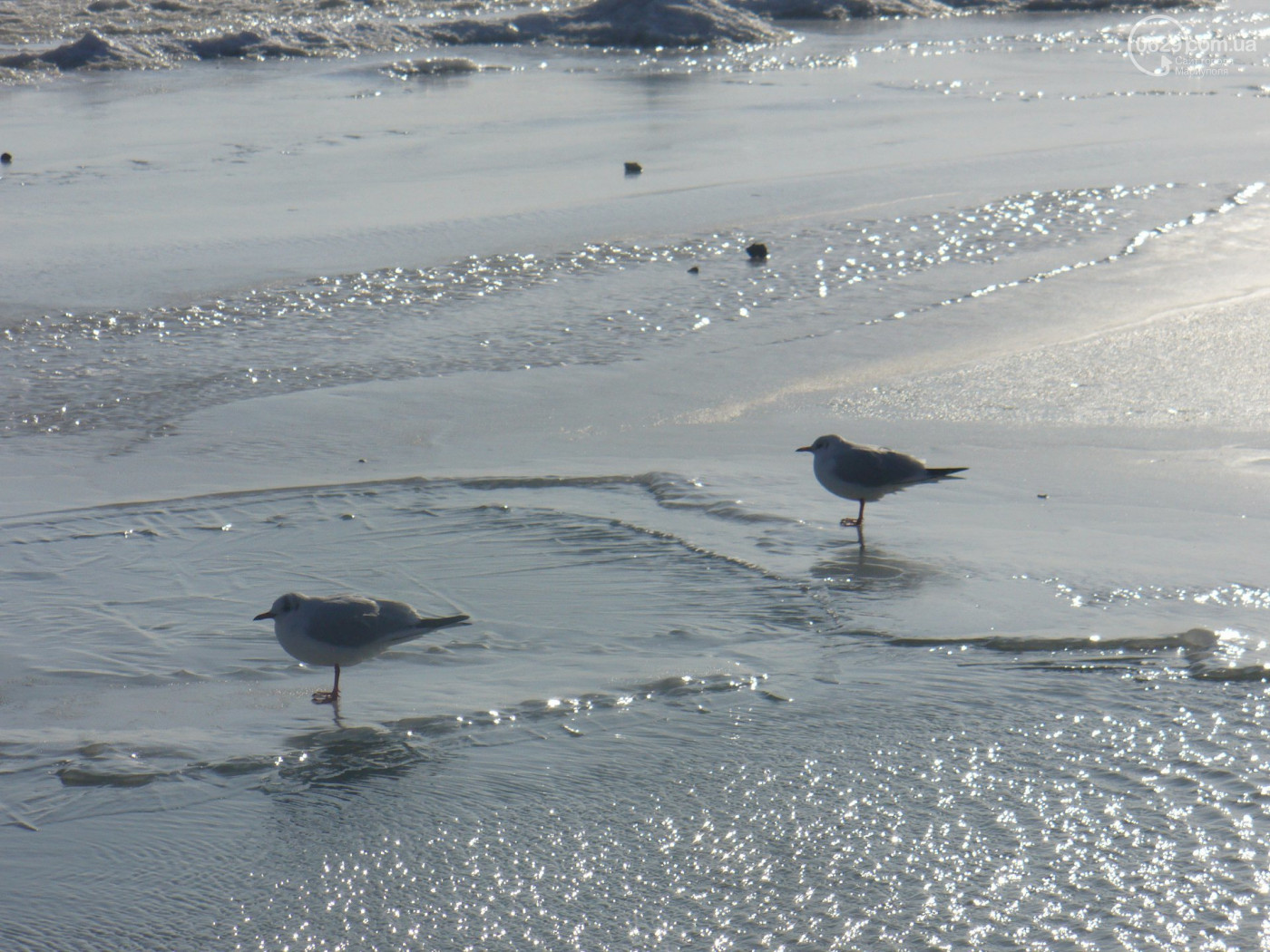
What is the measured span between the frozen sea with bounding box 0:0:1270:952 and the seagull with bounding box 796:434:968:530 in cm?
20

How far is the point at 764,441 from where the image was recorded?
22.0 feet

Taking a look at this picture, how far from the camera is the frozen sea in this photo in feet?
11.3

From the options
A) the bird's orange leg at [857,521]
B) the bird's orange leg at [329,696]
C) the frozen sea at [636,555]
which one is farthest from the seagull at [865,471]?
the bird's orange leg at [329,696]

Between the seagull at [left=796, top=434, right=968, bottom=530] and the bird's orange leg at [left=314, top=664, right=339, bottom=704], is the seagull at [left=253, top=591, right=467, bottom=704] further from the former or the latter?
the seagull at [left=796, top=434, right=968, bottom=530]

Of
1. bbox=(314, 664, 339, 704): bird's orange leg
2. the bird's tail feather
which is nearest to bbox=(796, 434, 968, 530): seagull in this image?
the bird's tail feather

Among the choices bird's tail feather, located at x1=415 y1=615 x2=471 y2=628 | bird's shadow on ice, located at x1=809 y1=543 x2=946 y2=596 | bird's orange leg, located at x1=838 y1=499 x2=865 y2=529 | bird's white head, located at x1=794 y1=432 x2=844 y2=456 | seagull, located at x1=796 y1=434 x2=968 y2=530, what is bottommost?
bird's shadow on ice, located at x1=809 y1=543 x2=946 y2=596

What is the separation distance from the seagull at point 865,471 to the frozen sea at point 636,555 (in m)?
0.20

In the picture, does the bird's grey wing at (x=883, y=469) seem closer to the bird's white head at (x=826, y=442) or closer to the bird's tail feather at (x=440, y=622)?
the bird's white head at (x=826, y=442)

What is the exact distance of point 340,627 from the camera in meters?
4.21

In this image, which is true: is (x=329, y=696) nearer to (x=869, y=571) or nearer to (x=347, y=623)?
(x=347, y=623)

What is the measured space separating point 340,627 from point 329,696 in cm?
27

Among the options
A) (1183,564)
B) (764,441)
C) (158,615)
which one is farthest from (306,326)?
(1183,564)

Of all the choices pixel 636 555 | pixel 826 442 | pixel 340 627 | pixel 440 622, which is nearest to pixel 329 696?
pixel 340 627

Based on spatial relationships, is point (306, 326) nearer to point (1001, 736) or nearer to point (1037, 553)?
point (1037, 553)
